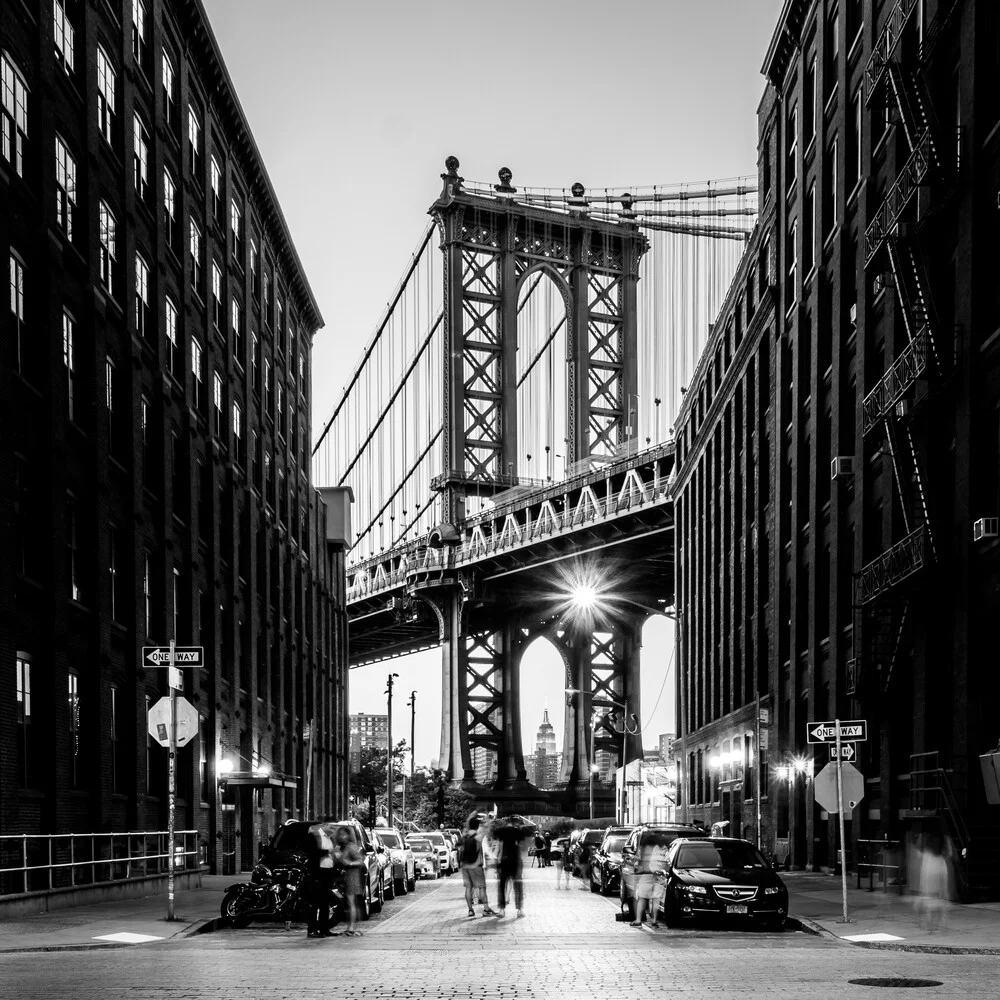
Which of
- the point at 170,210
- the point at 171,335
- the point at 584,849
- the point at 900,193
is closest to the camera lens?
the point at 900,193

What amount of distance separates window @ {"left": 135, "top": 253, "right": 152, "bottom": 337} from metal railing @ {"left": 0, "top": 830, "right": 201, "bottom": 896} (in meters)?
12.3

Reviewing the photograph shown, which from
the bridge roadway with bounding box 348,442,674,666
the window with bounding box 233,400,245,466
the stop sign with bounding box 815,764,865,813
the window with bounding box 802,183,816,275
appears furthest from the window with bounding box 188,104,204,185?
the bridge roadway with bounding box 348,442,674,666

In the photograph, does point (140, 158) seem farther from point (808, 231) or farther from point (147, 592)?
point (808, 231)

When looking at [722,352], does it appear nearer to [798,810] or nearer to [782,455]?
[782,455]

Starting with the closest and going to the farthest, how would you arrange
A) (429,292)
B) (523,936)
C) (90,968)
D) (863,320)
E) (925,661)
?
(90,968) < (523,936) < (925,661) < (863,320) < (429,292)

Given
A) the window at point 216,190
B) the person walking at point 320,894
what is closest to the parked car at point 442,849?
the window at point 216,190

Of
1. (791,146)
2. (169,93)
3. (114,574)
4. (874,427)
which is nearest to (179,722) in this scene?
(114,574)

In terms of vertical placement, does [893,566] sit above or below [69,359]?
below

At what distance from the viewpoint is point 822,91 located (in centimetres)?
4450

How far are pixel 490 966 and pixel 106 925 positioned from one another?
27.5 feet

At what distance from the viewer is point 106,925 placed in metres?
23.4

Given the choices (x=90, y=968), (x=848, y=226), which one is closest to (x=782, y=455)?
(x=848, y=226)

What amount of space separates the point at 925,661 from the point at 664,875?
31.2 feet

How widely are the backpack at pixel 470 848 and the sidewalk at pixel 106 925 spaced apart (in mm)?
4002
